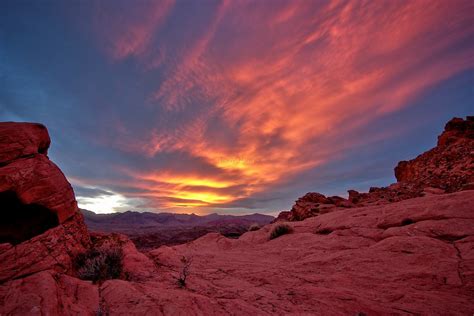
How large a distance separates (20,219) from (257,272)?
6.81m

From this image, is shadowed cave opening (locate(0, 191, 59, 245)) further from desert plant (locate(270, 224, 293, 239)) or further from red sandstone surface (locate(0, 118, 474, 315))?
desert plant (locate(270, 224, 293, 239))

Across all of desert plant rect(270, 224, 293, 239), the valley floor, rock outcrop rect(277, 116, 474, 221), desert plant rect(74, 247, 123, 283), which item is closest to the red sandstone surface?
the valley floor

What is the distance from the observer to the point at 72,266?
21.1 feet

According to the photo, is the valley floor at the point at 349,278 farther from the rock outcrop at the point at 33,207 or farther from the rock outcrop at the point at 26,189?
the rock outcrop at the point at 26,189

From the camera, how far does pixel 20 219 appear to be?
6496 mm

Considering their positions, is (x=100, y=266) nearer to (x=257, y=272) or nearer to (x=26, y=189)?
(x=26, y=189)

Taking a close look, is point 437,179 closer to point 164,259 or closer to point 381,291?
point 381,291

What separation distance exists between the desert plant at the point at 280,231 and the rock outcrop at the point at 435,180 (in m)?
6.71

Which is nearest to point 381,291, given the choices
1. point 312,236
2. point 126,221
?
point 312,236

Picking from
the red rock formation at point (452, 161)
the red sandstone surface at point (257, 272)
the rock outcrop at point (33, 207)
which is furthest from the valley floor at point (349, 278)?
the red rock formation at point (452, 161)

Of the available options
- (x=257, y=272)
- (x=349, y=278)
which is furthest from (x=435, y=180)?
(x=257, y=272)

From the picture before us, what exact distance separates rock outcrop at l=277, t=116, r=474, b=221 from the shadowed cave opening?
61.4 ft

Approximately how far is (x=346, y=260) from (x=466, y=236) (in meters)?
3.32

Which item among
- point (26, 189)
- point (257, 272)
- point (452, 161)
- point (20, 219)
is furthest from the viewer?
point (452, 161)
